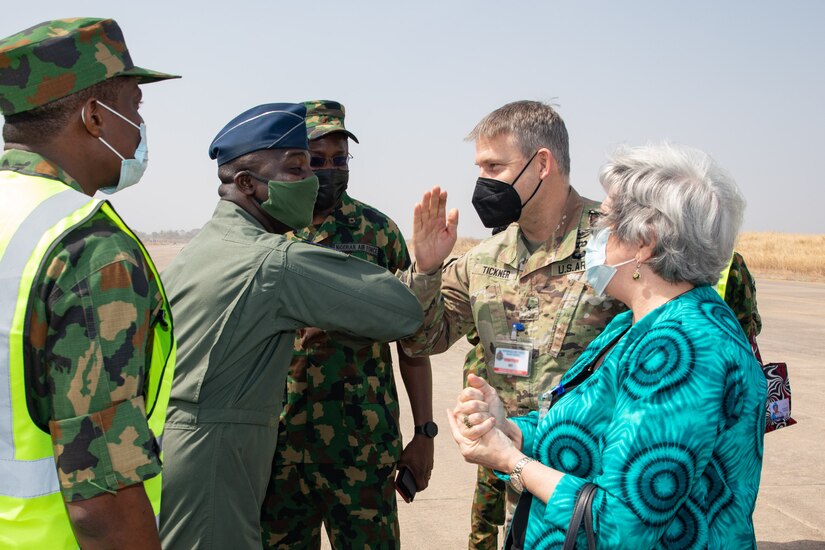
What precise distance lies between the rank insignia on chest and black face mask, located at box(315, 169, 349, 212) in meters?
0.89

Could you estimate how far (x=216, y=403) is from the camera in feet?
7.29

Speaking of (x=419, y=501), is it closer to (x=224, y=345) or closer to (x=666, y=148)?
(x=224, y=345)

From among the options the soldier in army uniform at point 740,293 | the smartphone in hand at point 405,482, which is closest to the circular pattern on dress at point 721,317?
the soldier in army uniform at point 740,293

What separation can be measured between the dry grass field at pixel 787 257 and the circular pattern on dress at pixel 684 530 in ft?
70.4

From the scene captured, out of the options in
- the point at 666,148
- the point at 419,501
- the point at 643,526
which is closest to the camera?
the point at 643,526

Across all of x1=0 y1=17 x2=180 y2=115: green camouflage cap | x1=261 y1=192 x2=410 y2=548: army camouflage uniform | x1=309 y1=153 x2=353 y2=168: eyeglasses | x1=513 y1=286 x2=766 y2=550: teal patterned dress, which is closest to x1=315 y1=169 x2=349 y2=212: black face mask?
x1=309 y1=153 x2=353 y2=168: eyeglasses

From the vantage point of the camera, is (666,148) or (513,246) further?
(513,246)

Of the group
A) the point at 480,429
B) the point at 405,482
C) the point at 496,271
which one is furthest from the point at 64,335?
the point at 405,482

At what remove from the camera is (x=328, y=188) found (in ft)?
12.2

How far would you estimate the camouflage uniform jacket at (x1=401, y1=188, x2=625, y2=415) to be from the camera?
298 centimetres

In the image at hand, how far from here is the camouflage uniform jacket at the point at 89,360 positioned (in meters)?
1.51

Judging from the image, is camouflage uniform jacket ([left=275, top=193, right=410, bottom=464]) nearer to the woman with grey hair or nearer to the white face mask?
the woman with grey hair

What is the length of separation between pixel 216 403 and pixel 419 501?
10.8 ft

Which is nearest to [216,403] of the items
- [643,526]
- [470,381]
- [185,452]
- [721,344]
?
[185,452]
